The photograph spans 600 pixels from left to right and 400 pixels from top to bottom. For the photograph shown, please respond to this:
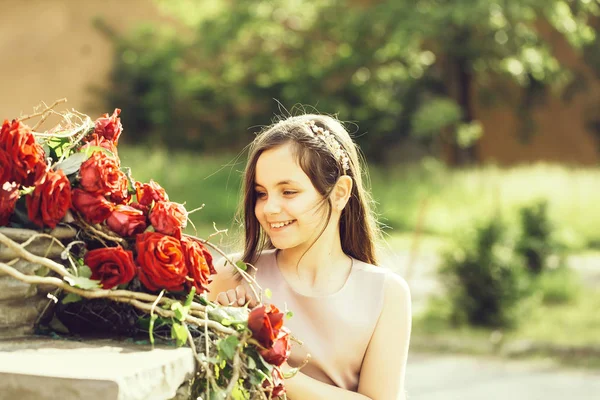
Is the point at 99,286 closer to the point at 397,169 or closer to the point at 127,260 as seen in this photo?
the point at 127,260

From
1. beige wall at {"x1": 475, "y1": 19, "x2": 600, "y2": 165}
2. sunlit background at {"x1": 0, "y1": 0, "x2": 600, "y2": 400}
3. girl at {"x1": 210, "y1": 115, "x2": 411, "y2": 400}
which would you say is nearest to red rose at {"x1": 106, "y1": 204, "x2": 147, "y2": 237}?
girl at {"x1": 210, "y1": 115, "x2": 411, "y2": 400}

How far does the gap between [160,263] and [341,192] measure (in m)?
0.89

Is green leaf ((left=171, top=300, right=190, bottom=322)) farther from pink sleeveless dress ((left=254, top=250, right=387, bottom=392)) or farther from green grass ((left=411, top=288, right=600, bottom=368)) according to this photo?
green grass ((left=411, top=288, right=600, bottom=368))

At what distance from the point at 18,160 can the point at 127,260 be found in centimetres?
24

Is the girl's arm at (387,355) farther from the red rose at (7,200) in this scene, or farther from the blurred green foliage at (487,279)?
the blurred green foliage at (487,279)

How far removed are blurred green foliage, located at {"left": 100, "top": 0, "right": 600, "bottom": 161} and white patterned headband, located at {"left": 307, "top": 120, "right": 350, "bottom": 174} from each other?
40.0 feet

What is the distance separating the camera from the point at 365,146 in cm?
1609

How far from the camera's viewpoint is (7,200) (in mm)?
1479

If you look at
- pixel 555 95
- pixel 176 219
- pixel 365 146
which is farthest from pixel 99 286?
pixel 555 95

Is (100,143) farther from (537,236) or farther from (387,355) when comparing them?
(537,236)

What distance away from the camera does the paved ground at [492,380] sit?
586 cm

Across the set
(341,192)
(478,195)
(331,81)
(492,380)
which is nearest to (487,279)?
(492,380)

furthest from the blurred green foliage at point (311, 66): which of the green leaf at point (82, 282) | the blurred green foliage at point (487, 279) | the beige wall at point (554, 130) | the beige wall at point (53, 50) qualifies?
the green leaf at point (82, 282)

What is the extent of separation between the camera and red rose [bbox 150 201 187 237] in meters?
1.56
